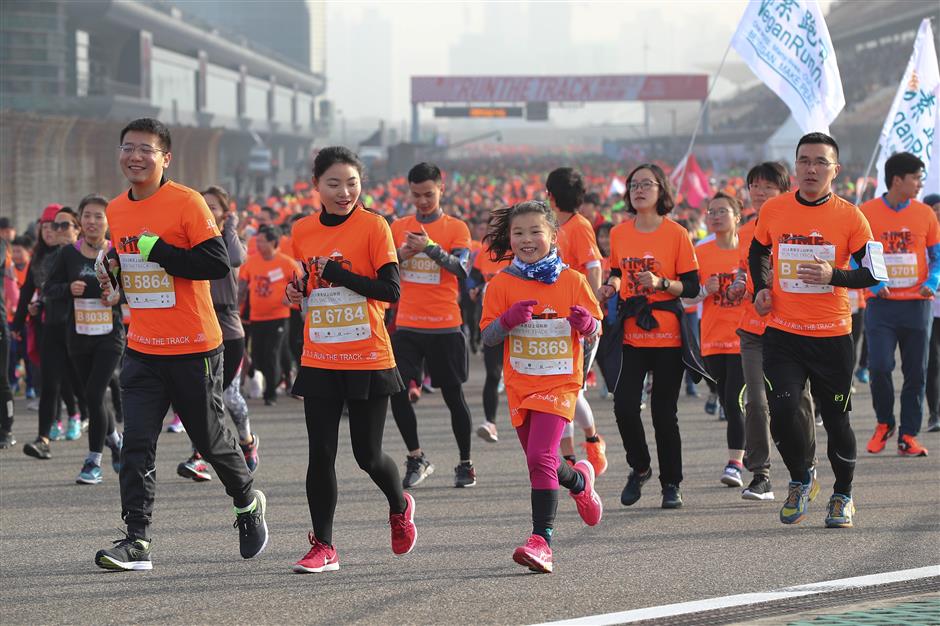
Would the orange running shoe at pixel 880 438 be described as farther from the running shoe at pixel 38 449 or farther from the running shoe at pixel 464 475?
the running shoe at pixel 38 449

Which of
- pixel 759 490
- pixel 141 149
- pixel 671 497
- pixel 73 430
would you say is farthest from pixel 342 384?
pixel 73 430

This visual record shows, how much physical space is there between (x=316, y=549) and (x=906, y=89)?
7731mm

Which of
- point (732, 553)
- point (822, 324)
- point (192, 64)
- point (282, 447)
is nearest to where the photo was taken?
point (732, 553)

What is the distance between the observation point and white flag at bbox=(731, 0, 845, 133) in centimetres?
1119

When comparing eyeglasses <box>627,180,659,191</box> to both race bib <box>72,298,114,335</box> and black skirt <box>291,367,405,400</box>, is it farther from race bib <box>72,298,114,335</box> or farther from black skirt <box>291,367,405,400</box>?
race bib <box>72,298,114,335</box>

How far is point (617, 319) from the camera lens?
788cm

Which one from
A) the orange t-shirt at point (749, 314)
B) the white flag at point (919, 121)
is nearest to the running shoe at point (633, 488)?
the orange t-shirt at point (749, 314)

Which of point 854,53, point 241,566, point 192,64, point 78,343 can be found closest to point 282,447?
point 78,343

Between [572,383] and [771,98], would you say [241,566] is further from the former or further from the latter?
[771,98]

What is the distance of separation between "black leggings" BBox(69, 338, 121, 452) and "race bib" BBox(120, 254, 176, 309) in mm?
2852

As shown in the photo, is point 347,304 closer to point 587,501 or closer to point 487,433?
point 587,501

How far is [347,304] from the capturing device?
6.20m

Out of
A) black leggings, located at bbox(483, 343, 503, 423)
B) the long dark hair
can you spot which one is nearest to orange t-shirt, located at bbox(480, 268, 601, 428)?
the long dark hair

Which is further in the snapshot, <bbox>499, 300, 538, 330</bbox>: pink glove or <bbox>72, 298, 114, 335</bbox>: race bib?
<bbox>72, 298, 114, 335</bbox>: race bib
